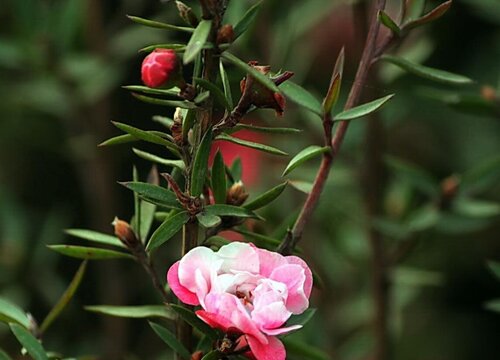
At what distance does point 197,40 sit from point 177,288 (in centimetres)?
13


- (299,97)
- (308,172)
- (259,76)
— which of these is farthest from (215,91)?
(308,172)

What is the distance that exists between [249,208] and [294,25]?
2.01ft

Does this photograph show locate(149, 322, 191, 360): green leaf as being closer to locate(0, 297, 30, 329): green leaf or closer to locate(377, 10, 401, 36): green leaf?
locate(0, 297, 30, 329): green leaf

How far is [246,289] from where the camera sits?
19.6 inches

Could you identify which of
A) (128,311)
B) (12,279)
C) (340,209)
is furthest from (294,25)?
(128,311)

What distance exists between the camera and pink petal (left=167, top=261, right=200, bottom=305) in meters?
0.49

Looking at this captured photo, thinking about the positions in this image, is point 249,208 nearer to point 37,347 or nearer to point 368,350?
point 37,347

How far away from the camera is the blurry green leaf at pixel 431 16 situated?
57 centimetres

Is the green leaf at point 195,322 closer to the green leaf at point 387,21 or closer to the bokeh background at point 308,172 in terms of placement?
the green leaf at point 387,21

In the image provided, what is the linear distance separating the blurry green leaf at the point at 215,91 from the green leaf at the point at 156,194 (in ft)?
0.20

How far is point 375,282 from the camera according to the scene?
92 centimetres

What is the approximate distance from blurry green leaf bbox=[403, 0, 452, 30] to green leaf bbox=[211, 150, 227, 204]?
0.16 meters

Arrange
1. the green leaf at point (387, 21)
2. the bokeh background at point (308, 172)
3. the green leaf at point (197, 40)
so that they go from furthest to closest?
the bokeh background at point (308, 172), the green leaf at point (387, 21), the green leaf at point (197, 40)

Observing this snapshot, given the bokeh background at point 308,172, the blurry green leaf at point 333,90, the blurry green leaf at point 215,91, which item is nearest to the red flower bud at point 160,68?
the blurry green leaf at point 215,91
